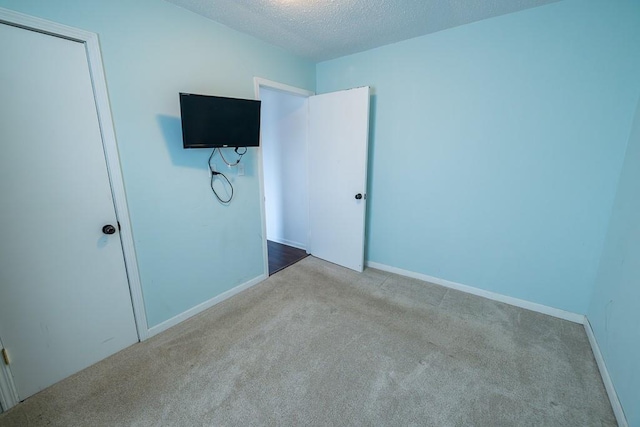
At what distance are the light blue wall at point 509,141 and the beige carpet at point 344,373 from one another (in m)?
0.53

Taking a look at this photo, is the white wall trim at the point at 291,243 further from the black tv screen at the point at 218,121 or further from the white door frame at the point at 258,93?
the black tv screen at the point at 218,121

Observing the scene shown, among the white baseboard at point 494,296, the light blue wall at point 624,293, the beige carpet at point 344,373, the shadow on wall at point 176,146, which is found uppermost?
the shadow on wall at point 176,146

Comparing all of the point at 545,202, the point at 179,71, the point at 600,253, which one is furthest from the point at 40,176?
the point at 600,253

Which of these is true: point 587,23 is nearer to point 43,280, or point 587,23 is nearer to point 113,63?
point 113,63

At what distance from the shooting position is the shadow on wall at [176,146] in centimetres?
192

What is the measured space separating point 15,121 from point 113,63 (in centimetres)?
61

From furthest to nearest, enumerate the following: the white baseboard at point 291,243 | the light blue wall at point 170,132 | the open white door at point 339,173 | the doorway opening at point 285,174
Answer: the white baseboard at point 291,243 < the doorway opening at point 285,174 < the open white door at point 339,173 < the light blue wall at point 170,132

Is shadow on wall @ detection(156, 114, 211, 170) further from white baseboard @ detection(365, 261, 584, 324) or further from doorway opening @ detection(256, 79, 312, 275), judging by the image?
white baseboard @ detection(365, 261, 584, 324)

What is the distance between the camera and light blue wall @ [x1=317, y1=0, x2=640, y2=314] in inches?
73.1

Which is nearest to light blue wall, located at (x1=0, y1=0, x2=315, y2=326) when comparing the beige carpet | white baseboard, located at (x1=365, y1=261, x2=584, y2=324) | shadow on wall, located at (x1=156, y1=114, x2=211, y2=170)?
shadow on wall, located at (x1=156, y1=114, x2=211, y2=170)

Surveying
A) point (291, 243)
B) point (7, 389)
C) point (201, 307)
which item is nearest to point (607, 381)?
point (201, 307)

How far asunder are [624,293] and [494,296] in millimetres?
1013

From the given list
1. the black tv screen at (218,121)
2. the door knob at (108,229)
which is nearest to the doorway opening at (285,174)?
the black tv screen at (218,121)

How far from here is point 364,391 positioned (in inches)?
61.4
